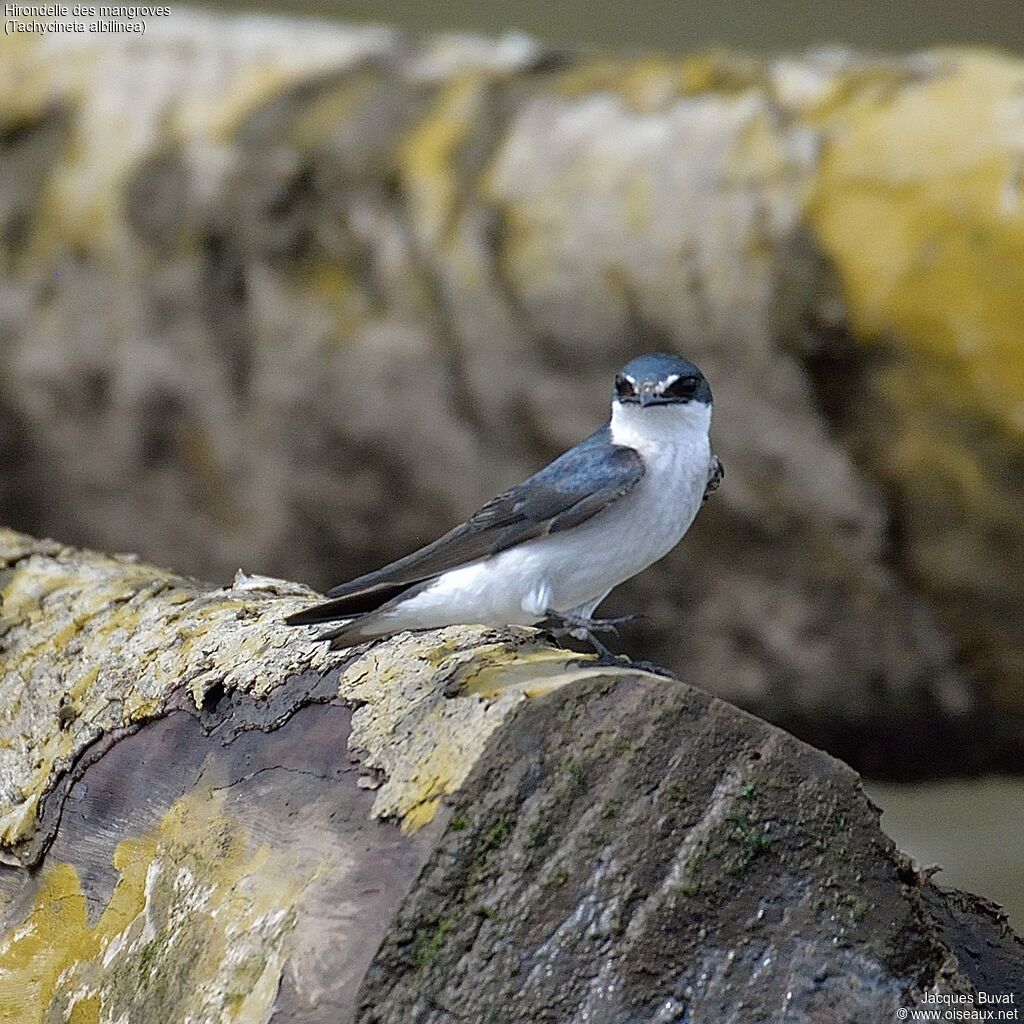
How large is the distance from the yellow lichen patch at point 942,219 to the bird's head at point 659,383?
1.43 m

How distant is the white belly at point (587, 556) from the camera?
2283 mm

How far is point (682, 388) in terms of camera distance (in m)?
2.48

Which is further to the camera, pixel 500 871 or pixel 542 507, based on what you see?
pixel 542 507

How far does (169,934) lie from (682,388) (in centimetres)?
134

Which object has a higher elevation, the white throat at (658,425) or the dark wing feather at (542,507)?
the white throat at (658,425)

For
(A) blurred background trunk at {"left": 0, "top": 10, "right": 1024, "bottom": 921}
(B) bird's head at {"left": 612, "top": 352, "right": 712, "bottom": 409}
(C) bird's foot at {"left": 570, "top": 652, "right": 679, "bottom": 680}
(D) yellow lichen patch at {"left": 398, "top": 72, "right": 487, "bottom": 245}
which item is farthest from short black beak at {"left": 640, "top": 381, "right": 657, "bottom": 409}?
(D) yellow lichen patch at {"left": 398, "top": 72, "right": 487, "bottom": 245}

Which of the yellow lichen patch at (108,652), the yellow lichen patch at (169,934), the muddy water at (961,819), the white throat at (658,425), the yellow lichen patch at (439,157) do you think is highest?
the yellow lichen patch at (439,157)

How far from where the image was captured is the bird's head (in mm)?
2453

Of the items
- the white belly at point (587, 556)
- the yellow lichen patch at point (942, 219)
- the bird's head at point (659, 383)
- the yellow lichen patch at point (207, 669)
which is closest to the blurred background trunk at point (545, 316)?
the yellow lichen patch at point (942, 219)

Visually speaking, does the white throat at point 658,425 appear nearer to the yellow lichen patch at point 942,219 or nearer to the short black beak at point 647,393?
the short black beak at point 647,393

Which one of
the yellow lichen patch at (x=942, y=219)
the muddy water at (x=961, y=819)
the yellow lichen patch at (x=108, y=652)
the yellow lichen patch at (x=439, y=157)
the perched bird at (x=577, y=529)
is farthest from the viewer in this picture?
the muddy water at (x=961, y=819)

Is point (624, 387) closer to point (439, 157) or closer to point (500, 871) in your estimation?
point (500, 871)

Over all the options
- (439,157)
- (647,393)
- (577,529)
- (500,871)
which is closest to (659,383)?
(647,393)

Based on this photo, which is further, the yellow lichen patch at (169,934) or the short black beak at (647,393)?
the short black beak at (647,393)
